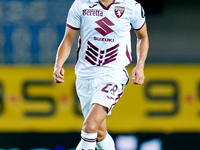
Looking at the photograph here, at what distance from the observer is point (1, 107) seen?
209 inches

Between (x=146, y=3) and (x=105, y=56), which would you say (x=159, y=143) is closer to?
(x=146, y=3)

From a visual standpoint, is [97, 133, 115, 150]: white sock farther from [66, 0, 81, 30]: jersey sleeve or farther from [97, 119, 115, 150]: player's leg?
[66, 0, 81, 30]: jersey sleeve

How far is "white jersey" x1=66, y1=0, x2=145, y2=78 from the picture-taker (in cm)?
373

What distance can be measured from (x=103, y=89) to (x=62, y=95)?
1.69 m

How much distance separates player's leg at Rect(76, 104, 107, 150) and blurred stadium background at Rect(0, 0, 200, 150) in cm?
176

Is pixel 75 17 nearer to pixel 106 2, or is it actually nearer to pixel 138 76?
pixel 106 2

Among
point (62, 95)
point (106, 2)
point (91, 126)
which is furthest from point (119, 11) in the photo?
point (62, 95)

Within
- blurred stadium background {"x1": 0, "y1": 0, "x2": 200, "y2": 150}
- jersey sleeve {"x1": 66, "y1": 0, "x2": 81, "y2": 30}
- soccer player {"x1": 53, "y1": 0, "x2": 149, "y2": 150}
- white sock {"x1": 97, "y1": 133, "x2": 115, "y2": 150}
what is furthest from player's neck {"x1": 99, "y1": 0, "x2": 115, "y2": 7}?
blurred stadium background {"x1": 0, "y1": 0, "x2": 200, "y2": 150}

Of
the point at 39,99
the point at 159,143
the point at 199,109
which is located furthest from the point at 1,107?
the point at 199,109

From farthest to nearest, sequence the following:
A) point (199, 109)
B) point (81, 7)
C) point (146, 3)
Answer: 1. point (146, 3)
2. point (199, 109)
3. point (81, 7)

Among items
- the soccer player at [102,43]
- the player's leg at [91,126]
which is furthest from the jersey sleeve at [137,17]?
the player's leg at [91,126]

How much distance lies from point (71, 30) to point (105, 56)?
11.8 inches

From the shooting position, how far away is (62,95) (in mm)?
5340

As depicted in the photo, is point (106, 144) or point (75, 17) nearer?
point (75, 17)
